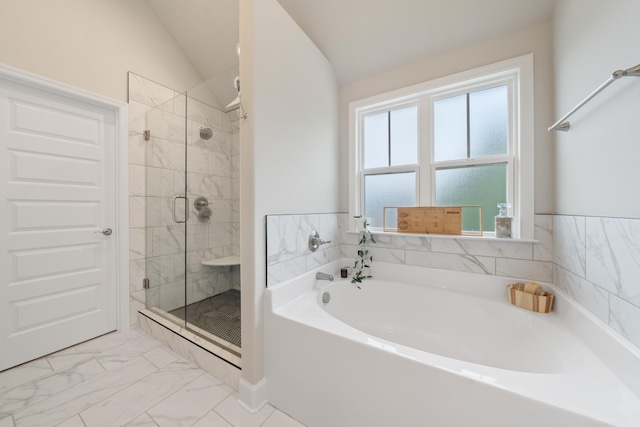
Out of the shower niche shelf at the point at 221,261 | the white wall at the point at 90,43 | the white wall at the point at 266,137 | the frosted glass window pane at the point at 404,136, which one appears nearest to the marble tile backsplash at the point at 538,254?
the white wall at the point at 266,137

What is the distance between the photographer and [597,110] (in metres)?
1.01

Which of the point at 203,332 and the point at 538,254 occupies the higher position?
the point at 538,254

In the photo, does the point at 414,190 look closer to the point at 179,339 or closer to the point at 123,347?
the point at 179,339

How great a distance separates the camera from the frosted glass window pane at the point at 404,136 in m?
1.99

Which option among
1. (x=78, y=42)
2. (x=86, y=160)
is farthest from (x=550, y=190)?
(x=78, y=42)

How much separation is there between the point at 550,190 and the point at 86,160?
136 inches

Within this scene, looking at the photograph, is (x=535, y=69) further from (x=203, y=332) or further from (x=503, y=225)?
(x=203, y=332)

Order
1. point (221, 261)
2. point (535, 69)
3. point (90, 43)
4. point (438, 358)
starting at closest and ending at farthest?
point (438, 358) < point (535, 69) < point (90, 43) < point (221, 261)

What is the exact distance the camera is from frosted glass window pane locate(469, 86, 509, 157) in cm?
167

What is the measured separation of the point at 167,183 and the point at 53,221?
2.69ft

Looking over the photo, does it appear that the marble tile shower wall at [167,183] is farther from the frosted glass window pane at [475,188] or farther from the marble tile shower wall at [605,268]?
the marble tile shower wall at [605,268]

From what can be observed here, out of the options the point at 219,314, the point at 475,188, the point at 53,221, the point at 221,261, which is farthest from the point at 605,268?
the point at 53,221

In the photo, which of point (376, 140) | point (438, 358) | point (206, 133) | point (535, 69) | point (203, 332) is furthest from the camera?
point (206, 133)

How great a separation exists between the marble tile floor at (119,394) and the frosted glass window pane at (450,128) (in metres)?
2.08
